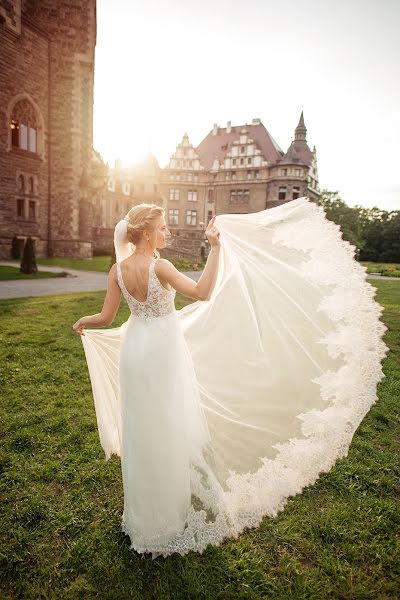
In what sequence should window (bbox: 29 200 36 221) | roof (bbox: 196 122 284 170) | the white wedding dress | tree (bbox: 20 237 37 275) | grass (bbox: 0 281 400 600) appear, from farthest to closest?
1. roof (bbox: 196 122 284 170)
2. window (bbox: 29 200 36 221)
3. tree (bbox: 20 237 37 275)
4. the white wedding dress
5. grass (bbox: 0 281 400 600)

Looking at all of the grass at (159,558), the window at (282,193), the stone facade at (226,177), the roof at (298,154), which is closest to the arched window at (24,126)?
the grass at (159,558)

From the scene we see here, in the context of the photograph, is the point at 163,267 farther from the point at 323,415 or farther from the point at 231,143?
the point at 231,143

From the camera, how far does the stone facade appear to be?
173 ft

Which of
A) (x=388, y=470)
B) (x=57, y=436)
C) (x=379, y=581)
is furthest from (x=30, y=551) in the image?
(x=388, y=470)

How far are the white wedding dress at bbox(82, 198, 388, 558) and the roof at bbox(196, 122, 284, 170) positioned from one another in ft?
181

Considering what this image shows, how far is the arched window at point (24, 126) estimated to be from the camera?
2419cm

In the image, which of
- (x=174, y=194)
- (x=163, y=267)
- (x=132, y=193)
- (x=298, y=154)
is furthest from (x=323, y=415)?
(x=132, y=193)

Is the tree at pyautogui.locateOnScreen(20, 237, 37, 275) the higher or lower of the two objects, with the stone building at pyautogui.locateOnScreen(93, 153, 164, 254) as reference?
lower

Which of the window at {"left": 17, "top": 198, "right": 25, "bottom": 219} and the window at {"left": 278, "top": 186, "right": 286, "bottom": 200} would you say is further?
the window at {"left": 278, "top": 186, "right": 286, "bottom": 200}

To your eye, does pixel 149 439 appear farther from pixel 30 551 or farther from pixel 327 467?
pixel 327 467

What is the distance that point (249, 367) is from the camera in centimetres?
353

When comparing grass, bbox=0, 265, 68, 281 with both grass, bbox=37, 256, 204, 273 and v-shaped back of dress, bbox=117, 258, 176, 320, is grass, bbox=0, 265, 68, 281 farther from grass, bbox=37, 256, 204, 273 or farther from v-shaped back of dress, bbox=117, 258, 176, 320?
v-shaped back of dress, bbox=117, 258, 176, 320

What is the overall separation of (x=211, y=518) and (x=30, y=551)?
147 cm

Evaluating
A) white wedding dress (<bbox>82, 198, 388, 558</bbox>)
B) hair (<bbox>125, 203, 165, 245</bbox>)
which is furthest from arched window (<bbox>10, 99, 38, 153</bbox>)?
hair (<bbox>125, 203, 165, 245</bbox>)
